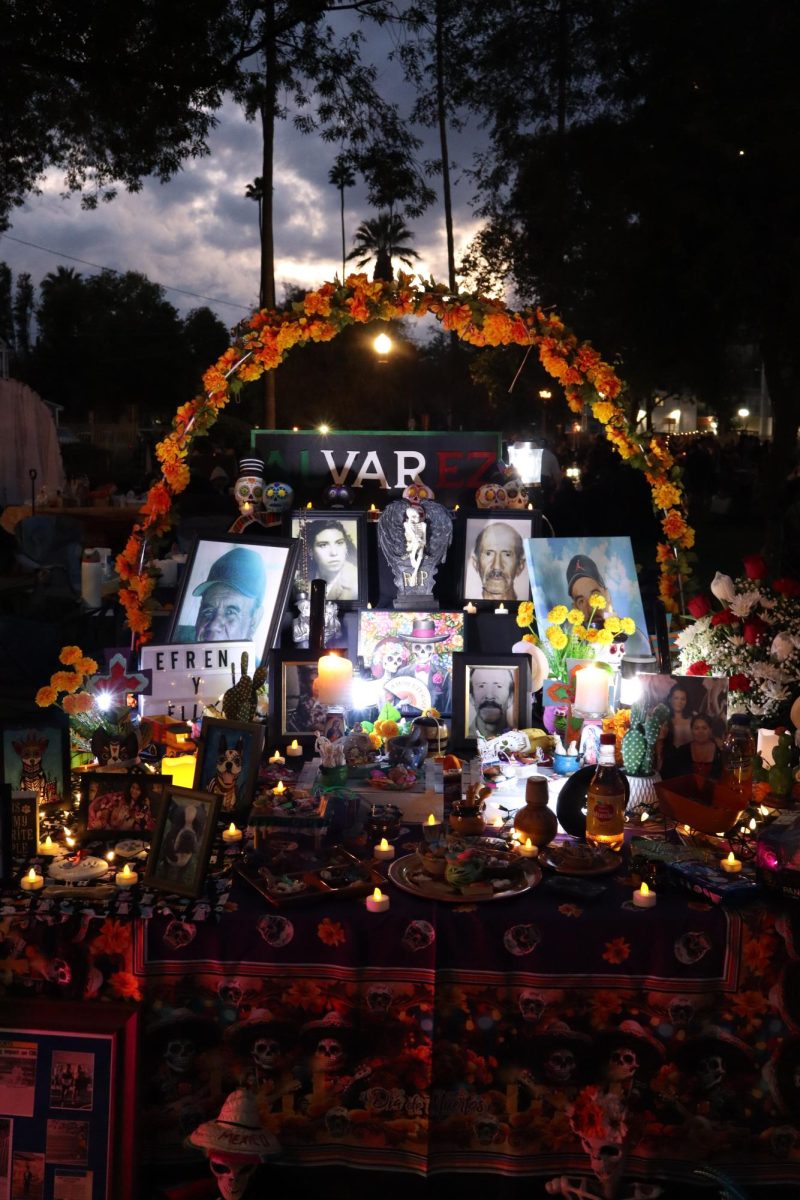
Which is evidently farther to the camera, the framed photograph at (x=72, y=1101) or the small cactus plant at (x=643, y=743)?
the small cactus plant at (x=643, y=743)

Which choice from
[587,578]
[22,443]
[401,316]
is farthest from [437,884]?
[22,443]

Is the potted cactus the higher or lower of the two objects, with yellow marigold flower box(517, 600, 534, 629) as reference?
lower

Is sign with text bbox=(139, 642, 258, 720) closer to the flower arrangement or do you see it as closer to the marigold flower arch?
the marigold flower arch

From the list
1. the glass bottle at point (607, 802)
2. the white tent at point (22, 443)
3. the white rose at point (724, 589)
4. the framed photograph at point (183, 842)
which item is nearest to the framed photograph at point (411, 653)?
the white rose at point (724, 589)

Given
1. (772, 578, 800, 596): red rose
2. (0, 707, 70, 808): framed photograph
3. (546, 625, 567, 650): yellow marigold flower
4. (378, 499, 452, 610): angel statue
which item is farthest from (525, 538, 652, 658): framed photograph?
(0, 707, 70, 808): framed photograph

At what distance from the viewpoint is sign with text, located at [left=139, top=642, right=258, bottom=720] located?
3.92 metres

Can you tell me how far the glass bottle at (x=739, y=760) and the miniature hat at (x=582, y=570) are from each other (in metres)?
1.26

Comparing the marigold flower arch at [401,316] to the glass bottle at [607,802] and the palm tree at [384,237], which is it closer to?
the glass bottle at [607,802]

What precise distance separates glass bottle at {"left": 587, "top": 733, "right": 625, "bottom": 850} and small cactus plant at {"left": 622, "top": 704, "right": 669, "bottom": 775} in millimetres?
355

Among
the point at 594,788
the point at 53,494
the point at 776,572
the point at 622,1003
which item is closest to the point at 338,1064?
the point at 622,1003

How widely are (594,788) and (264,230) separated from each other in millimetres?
13445

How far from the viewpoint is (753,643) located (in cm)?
383

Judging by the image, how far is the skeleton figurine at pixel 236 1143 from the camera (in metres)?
2.50

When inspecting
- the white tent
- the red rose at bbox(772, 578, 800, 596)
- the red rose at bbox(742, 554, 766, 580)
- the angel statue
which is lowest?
the red rose at bbox(772, 578, 800, 596)
